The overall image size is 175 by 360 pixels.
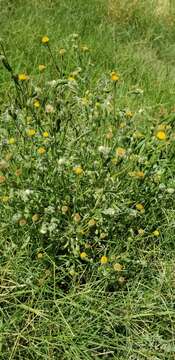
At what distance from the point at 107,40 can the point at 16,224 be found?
7.12 ft

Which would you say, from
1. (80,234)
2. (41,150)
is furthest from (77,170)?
→ (80,234)

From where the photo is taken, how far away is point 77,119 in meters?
2.12

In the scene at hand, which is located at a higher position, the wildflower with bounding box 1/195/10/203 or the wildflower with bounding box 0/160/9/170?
the wildflower with bounding box 0/160/9/170

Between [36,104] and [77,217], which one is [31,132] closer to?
Result: [36,104]

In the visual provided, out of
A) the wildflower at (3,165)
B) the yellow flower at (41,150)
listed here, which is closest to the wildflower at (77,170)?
the yellow flower at (41,150)

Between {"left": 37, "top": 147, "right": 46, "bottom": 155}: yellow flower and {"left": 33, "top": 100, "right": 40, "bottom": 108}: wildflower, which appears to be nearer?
{"left": 37, "top": 147, "right": 46, "bottom": 155}: yellow flower

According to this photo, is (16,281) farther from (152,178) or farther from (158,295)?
(152,178)

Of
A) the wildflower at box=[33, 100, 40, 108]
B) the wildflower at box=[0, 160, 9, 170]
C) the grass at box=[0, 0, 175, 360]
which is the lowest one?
the grass at box=[0, 0, 175, 360]

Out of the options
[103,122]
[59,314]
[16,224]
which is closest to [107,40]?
[103,122]

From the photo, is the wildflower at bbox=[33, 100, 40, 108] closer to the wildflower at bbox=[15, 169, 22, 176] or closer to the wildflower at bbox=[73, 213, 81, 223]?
the wildflower at bbox=[15, 169, 22, 176]

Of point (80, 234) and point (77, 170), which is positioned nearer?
point (77, 170)

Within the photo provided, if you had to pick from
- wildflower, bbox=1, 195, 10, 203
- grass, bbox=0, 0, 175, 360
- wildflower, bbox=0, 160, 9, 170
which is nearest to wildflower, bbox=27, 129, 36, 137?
grass, bbox=0, 0, 175, 360

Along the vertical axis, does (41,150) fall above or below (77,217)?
above

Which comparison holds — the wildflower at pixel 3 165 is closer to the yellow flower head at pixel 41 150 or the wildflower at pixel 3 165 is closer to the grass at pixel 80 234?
the grass at pixel 80 234
